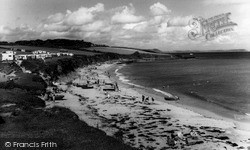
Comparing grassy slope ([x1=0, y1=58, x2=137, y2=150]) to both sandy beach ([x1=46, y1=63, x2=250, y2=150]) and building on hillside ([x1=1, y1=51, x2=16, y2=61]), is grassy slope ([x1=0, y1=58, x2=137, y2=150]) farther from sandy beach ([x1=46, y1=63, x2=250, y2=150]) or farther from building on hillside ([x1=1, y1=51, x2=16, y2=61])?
building on hillside ([x1=1, y1=51, x2=16, y2=61])

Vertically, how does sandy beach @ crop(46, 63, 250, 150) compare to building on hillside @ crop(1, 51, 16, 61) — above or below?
below

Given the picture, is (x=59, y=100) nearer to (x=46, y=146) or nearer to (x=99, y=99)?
(x=99, y=99)

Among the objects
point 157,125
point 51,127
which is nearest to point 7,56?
point 51,127

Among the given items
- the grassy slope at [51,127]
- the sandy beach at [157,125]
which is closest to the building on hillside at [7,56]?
the sandy beach at [157,125]

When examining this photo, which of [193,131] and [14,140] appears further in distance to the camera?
[193,131]

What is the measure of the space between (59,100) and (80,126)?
21.4 m

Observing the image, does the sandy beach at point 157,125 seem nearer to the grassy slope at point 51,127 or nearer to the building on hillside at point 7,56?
the grassy slope at point 51,127

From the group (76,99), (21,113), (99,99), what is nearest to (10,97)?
(21,113)

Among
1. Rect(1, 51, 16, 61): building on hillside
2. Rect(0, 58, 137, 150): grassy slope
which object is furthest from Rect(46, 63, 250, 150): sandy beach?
Rect(1, 51, 16, 61): building on hillside

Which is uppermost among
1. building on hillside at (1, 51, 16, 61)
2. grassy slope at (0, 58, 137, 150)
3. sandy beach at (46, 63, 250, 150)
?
building on hillside at (1, 51, 16, 61)

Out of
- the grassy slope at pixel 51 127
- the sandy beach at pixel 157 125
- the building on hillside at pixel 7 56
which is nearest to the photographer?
the grassy slope at pixel 51 127

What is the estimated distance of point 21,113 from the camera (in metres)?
38.4

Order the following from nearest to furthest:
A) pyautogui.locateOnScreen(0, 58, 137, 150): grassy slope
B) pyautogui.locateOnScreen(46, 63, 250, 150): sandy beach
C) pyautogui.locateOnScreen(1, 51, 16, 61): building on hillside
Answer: pyautogui.locateOnScreen(0, 58, 137, 150): grassy slope
pyautogui.locateOnScreen(46, 63, 250, 150): sandy beach
pyautogui.locateOnScreen(1, 51, 16, 61): building on hillside

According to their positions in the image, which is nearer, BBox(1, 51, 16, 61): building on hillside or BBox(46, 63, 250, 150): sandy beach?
BBox(46, 63, 250, 150): sandy beach
